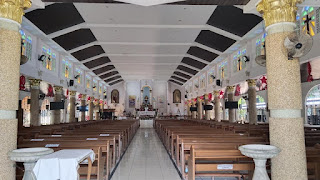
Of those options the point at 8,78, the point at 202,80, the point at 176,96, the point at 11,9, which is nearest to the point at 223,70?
the point at 202,80

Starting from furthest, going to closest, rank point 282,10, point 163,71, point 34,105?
1. point 163,71
2. point 34,105
3. point 282,10

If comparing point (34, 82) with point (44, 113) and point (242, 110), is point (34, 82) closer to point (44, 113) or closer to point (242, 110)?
point (44, 113)

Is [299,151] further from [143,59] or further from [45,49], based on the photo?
[143,59]

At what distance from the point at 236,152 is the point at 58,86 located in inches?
563

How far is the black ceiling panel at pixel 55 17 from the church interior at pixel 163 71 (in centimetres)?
5

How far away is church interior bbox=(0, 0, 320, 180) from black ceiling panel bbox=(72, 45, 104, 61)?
9cm

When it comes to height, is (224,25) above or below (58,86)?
above

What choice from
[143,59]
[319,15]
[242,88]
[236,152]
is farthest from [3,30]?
[242,88]

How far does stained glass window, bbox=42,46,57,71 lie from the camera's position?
13.5 m

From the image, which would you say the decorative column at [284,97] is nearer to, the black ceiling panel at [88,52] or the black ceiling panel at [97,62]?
the black ceiling panel at [88,52]

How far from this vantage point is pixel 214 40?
14023mm

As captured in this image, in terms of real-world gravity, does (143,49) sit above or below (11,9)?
above

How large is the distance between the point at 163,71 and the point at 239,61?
1268 cm

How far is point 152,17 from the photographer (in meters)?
11.3
